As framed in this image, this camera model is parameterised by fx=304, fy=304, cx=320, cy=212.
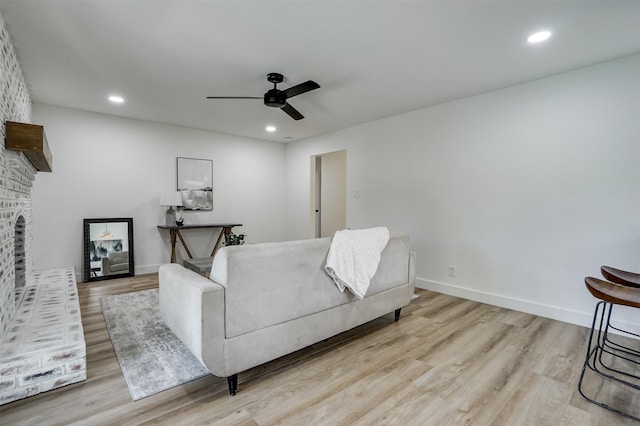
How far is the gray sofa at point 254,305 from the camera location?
5.26 feet

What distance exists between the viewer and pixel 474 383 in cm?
185

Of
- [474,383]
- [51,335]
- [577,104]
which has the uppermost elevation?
[577,104]

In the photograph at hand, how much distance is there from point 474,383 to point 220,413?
148cm

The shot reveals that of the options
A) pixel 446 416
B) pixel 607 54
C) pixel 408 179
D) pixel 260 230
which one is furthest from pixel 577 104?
pixel 260 230

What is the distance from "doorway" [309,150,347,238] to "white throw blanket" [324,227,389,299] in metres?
3.64

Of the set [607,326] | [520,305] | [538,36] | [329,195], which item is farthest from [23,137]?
[329,195]

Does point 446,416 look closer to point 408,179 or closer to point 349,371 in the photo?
point 349,371

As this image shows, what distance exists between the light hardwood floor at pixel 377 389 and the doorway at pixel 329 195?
369 centimetres

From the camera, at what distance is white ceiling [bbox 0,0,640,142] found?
1.98 m

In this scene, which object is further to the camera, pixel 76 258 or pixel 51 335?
pixel 76 258

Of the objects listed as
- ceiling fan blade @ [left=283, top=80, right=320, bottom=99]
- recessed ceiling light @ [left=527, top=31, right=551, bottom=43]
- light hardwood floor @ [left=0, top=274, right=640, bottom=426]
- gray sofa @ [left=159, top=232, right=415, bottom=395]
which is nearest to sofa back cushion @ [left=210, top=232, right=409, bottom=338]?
gray sofa @ [left=159, top=232, right=415, bottom=395]

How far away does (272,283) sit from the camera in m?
1.83

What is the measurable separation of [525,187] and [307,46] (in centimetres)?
254

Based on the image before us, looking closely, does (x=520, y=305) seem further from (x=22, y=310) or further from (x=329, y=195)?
(x=22, y=310)
